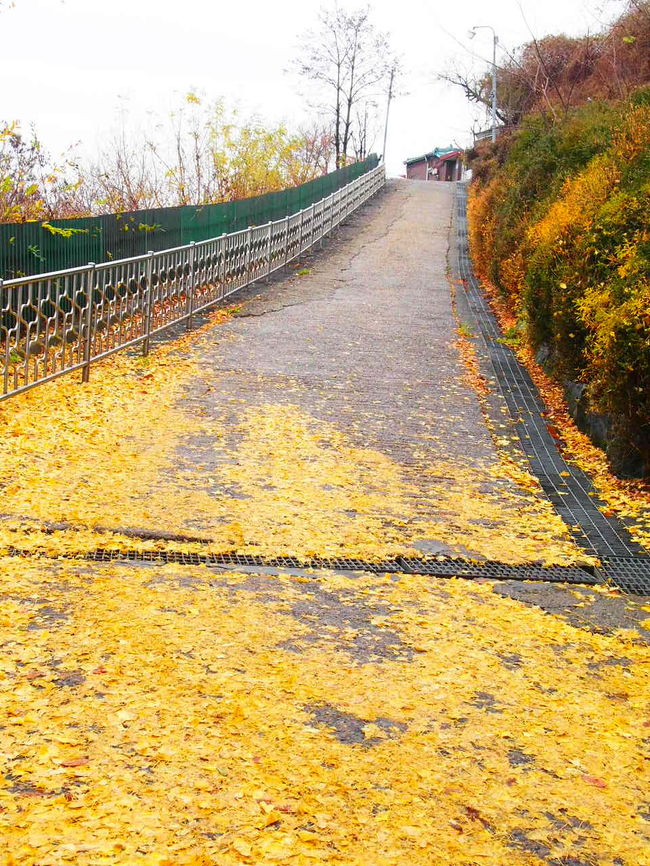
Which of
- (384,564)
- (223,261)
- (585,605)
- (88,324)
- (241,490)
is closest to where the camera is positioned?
→ (585,605)

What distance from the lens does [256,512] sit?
20.5ft

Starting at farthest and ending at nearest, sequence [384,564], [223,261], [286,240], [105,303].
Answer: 1. [286,240]
2. [223,261]
3. [105,303]
4. [384,564]

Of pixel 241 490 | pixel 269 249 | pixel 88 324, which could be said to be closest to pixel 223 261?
pixel 269 249

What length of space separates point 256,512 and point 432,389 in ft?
14.9

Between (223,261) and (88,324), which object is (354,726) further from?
(223,261)

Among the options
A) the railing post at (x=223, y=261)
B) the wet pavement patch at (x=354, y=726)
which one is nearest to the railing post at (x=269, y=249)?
the railing post at (x=223, y=261)

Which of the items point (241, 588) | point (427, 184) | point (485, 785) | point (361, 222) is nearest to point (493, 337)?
point (241, 588)

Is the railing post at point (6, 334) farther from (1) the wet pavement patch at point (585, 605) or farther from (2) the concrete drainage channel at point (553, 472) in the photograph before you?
(1) the wet pavement patch at point (585, 605)

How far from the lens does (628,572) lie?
18.8 feet

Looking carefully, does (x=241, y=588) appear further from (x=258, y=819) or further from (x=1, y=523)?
(x=258, y=819)

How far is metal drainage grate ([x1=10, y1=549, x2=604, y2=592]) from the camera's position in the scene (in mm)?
5375

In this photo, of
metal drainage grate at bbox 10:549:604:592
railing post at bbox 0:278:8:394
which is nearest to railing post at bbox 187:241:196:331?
railing post at bbox 0:278:8:394

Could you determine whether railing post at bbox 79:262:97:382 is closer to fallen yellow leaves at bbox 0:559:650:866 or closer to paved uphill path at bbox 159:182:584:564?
paved uphill path at bbox 159:182:584:564

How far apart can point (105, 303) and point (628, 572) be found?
21.6ft
